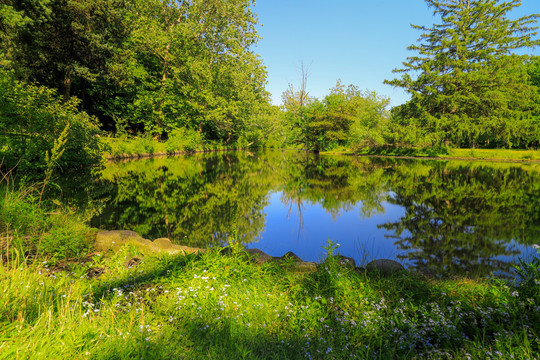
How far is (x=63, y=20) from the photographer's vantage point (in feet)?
65.6

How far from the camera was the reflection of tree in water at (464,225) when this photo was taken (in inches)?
178

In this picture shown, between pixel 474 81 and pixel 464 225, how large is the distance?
3208 centimetres

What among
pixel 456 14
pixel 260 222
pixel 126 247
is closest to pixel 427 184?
pixel 260 222

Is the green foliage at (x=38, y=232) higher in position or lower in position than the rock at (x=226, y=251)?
higher

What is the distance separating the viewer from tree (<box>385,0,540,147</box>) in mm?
28969

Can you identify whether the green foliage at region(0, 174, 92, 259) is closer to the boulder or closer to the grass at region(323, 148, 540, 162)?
the boulder

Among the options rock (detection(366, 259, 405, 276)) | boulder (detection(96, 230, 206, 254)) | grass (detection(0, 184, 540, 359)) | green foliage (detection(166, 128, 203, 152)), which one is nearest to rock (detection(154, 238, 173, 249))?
boulder (detection(96, 230, 206, 254))

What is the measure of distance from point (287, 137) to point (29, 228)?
56472 mm

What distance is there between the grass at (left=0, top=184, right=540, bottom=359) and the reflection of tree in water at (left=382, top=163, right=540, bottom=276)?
1194 millimetres

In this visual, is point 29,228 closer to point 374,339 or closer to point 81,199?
point 81,199

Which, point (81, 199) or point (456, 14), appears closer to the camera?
point (81, 199)

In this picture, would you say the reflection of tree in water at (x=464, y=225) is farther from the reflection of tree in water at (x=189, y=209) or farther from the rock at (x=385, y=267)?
the reflection of tree in water at (x=189, y=209)

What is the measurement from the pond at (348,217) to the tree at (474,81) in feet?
70.5

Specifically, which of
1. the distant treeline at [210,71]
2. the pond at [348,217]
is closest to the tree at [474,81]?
the distant treeline at [210,71]
